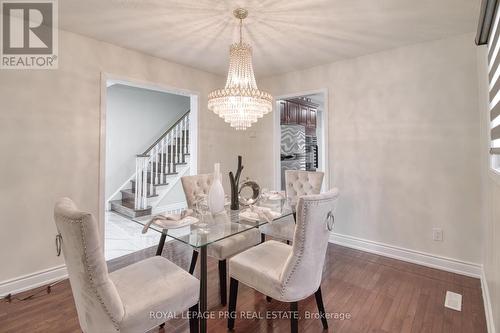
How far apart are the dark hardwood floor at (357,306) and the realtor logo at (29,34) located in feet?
7.17

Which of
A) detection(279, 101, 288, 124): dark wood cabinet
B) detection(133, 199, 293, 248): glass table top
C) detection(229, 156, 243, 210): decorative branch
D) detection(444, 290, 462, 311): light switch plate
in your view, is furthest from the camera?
detection(279, 101, 288, 124): dark wood cabinet

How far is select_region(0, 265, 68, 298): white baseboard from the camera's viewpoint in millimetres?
2138

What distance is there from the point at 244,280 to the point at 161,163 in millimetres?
4286

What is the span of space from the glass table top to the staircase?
307 centimetres

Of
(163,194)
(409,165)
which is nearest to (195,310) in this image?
(409,165)

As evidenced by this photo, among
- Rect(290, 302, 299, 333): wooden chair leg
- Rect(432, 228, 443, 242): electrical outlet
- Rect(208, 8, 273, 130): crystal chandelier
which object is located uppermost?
Rect(208, 8, 273, 130): crystal chandelier

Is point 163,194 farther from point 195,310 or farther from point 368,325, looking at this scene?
point 368,325

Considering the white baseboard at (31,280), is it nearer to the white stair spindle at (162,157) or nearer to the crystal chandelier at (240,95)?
the crystal chandelier at (240,95)

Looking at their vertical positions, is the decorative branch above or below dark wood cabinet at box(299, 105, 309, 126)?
below

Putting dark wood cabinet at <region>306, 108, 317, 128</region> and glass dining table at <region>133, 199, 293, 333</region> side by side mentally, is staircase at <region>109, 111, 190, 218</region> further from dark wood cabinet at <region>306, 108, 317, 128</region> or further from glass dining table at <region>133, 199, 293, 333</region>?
glass dining table at <region>133, 199, 293, 333</region>

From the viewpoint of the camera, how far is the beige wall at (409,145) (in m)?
2.46

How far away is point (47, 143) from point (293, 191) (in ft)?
8.83

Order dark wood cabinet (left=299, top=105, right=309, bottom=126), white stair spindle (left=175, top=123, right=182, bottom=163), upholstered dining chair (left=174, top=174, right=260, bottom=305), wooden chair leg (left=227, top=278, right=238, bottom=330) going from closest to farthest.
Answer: wooden chair leg (left=227, top=278, right=238, bottom=330) < upholstered dining chair (left=174, top=174, right=260, bottom=305) < dark wood cabinet (left=299, top=105, right=309, bottom=126) < white stair spindle (left=175, top=123, right=182, bottom=163)

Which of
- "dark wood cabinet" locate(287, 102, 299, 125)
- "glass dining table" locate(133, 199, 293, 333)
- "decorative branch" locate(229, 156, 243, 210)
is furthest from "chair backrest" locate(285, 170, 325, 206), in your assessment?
"dark wood cabinet" locate(287, 102, 299, 125)
